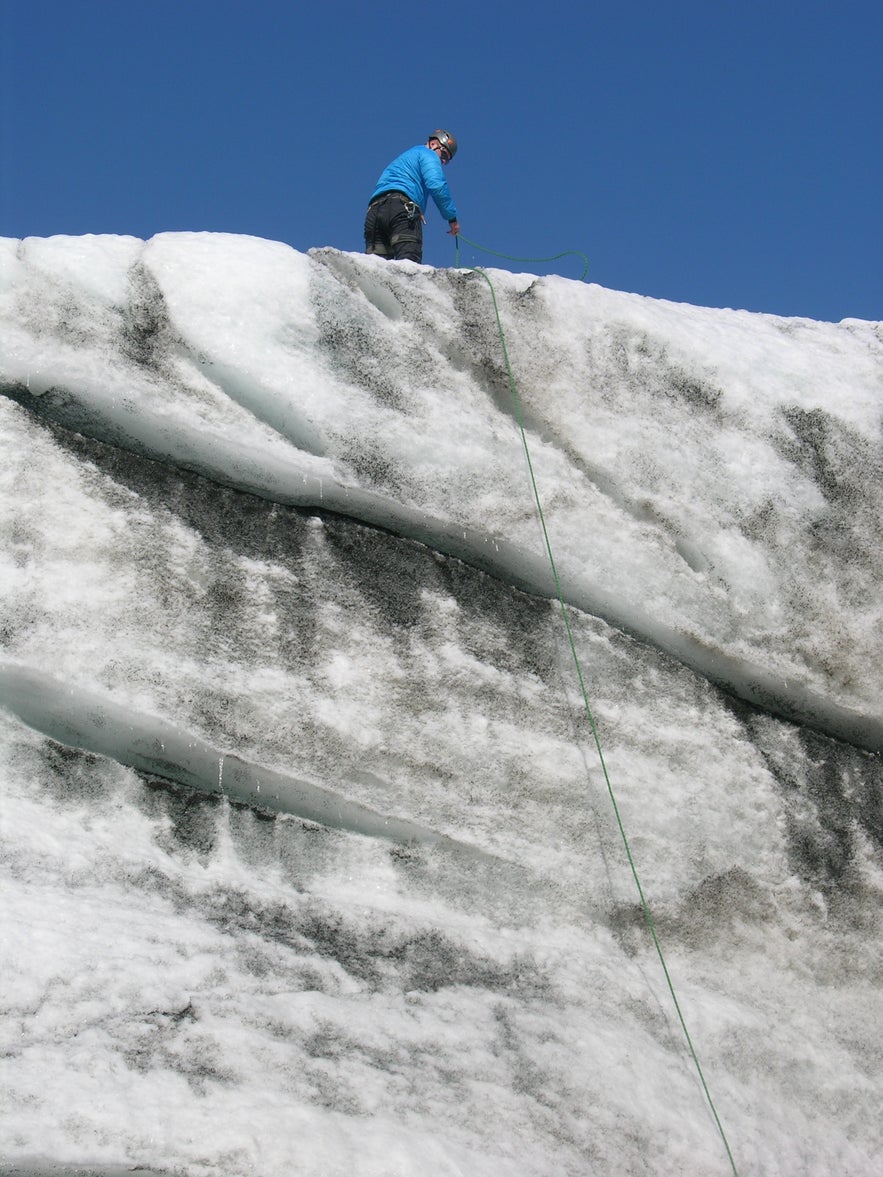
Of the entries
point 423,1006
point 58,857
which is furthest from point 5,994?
point 423,1006

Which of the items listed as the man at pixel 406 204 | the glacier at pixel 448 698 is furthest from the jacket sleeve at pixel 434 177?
the glacier at pixel 448 698

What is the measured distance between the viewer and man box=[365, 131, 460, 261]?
17.4ft

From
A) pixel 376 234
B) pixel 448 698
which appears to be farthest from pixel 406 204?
pixel 448 698

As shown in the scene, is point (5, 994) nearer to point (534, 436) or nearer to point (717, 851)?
point (717, 851)

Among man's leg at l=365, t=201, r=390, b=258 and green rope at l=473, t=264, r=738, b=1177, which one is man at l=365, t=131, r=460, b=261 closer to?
man's leg at l=365, t=201, r=390, b=258

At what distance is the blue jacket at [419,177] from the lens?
536 cm

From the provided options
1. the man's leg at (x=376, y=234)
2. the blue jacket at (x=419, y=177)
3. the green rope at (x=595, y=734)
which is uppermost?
the blue jacket at (x=419, y=177)

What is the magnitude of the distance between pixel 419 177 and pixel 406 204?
0.22 m

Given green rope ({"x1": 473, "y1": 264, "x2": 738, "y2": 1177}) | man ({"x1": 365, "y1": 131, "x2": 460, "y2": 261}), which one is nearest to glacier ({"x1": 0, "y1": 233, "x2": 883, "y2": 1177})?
green rope ({"x1": 473, "y1": 264, "x2": 738, "y2": 1177})

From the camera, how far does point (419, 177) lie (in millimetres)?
5434

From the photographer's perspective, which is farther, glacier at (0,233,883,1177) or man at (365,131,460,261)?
man at (365,131,460,261)

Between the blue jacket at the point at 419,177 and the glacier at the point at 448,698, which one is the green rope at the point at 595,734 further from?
the blue jacket at the point at 419,177

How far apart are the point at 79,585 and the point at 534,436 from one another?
4.31 feet

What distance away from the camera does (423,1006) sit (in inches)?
95.0
